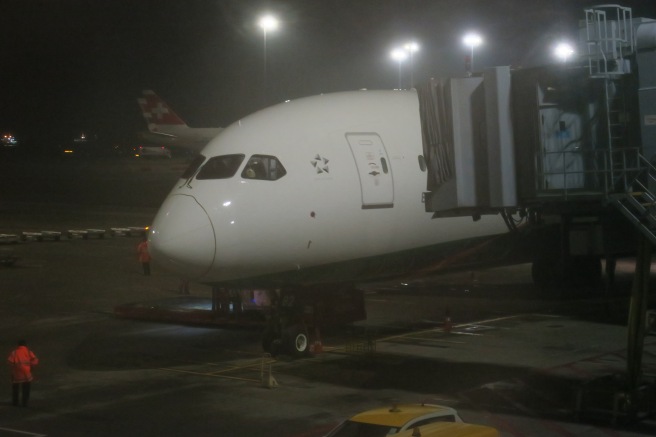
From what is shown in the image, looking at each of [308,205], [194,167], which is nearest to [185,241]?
[194,167]

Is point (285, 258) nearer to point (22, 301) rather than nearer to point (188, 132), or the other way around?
point (22, 301)

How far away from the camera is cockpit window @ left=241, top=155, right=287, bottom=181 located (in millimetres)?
19391

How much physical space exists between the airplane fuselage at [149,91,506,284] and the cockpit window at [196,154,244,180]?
0.02m

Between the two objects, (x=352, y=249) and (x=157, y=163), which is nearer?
(x=352, y=249)

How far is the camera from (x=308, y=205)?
Result: 1942 centimetres

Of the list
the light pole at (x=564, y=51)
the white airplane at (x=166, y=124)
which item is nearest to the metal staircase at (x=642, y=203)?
the light pole at (x=564, y=51)

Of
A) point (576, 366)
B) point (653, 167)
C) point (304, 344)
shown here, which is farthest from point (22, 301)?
point (653, 167)

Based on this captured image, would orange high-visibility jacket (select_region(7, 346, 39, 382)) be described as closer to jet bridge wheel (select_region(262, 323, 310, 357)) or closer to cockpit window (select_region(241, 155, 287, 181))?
jet bridge wheel (select_region(262, 323, 310, 357))

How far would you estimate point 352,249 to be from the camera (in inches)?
792

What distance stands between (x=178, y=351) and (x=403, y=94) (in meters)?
8.47

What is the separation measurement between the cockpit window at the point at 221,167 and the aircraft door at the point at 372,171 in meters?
2.62

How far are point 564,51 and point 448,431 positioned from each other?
9.93 metres

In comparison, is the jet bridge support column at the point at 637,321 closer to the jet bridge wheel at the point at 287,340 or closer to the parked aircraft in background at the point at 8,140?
the jet bridge wheel at the point at 287,340

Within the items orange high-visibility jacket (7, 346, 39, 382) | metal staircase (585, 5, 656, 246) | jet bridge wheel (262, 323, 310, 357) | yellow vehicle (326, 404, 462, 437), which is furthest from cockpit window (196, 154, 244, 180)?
yellow vehicle (326, 404, 462, 437)
